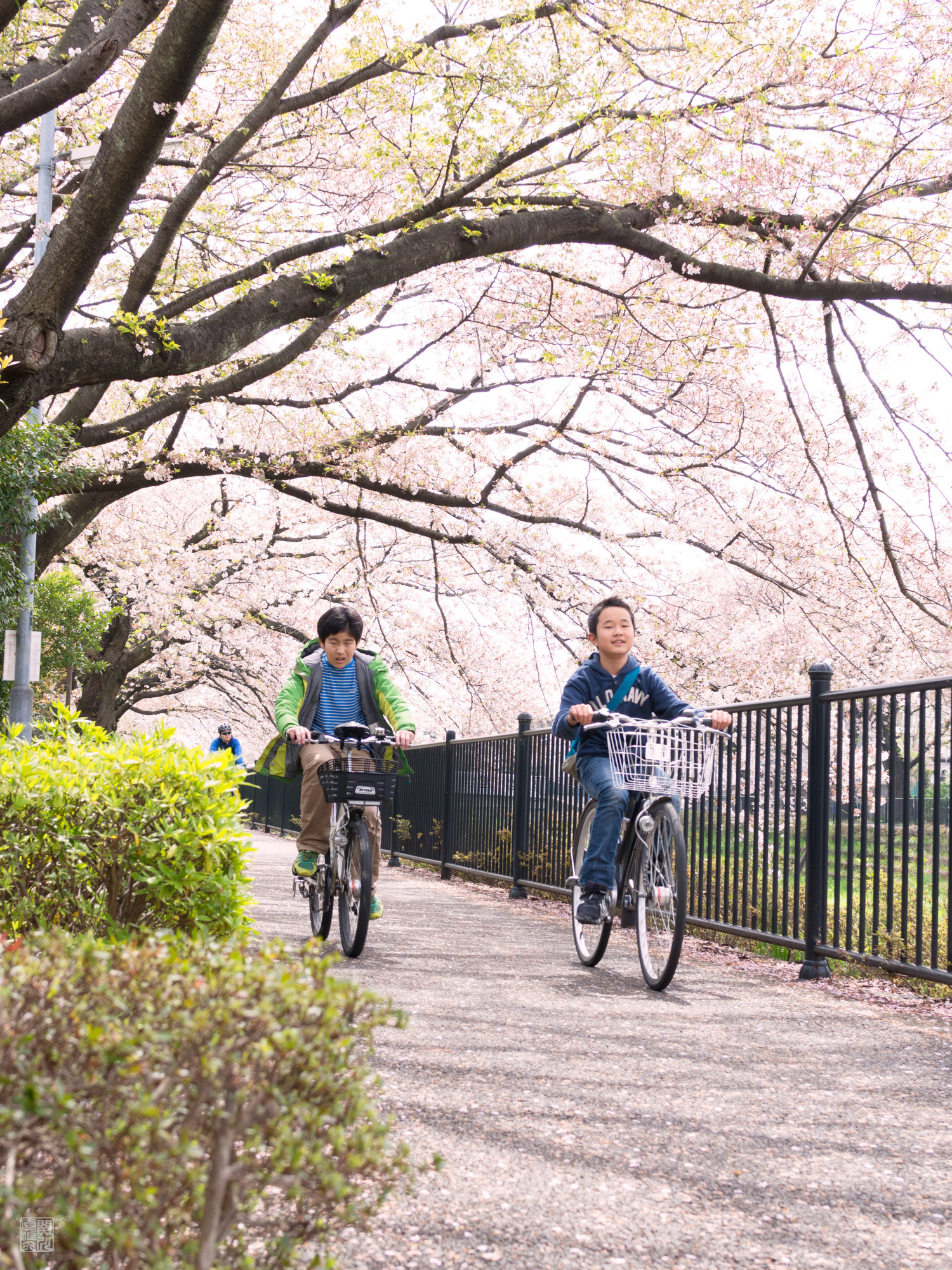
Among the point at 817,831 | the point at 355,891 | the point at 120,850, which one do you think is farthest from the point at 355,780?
the point at 817,831

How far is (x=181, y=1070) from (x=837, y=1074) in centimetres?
277

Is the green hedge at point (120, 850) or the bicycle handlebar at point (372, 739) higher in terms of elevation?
the bicycle handlebar at point (372, 739)

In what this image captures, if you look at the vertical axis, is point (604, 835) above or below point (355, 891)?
above

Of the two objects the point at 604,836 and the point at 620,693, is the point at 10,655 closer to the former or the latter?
the point at 620,693

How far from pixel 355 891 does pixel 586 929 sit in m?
1.33

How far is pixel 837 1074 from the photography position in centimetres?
346

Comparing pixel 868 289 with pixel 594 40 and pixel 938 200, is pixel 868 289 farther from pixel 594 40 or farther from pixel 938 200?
pixel 594 40

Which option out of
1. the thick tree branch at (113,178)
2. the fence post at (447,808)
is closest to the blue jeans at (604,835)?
the thick tree branch at (113,178)

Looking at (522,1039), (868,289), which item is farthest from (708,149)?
(522,1039)

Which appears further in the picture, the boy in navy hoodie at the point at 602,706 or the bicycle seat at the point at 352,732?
the bicycle seat at the point at 352,732

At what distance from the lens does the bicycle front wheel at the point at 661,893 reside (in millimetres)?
4574

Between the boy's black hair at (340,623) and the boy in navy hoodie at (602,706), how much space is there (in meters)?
1.28

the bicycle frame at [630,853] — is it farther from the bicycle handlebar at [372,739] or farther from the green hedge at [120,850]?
the green hedge at [120,850]

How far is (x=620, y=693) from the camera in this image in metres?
5.36
